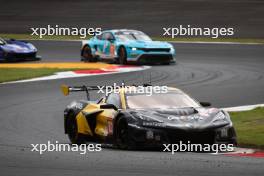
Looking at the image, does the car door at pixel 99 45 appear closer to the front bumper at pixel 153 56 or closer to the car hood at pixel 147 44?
the car hood at pixel 147 44

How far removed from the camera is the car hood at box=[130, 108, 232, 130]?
13211mm

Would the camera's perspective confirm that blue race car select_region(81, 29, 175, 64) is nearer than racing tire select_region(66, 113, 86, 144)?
No

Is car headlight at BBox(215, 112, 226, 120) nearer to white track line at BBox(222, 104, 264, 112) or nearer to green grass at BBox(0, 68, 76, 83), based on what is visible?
white track line at BBox(222, 104, 264, 112)

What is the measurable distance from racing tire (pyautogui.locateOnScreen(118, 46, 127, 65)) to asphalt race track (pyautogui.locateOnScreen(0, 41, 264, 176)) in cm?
180

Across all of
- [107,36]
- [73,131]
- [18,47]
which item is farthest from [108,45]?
[73,131]

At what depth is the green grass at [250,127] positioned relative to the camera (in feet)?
47.3

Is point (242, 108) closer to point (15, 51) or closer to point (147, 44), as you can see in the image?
point (147, 44)

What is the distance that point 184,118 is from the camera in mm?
13375

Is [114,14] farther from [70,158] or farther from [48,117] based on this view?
[70,158]

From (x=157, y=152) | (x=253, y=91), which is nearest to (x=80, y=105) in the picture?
(x=157, y=152)

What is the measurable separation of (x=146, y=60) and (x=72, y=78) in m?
4.40
